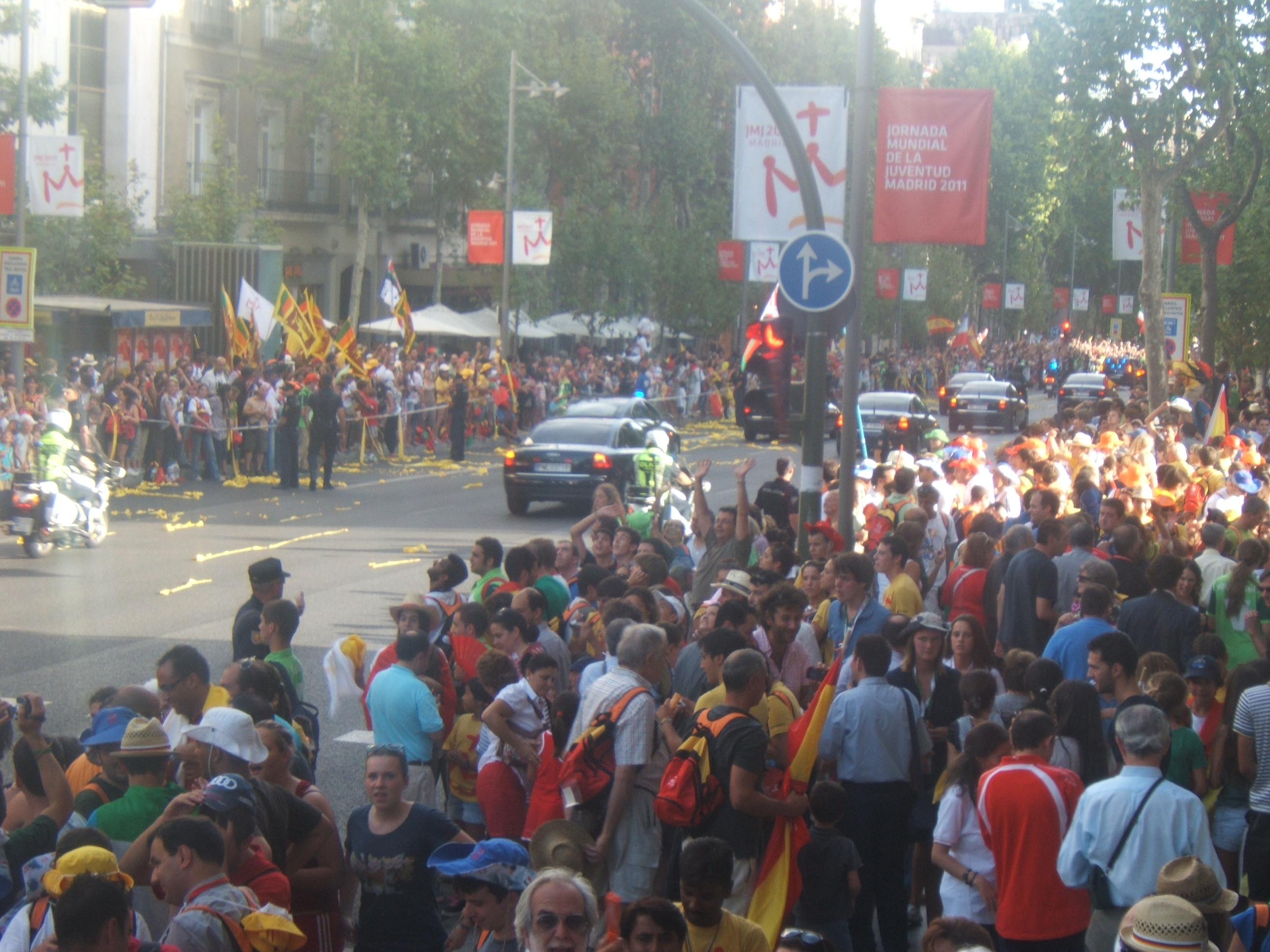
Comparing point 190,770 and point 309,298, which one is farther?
point 309,298

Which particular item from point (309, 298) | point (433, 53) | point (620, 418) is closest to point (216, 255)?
point (309, 298)

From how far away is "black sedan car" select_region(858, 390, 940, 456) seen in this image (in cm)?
3219

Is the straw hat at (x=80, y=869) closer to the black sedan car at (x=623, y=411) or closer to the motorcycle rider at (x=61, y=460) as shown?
the motorcycle rider at (x=61, y=460)

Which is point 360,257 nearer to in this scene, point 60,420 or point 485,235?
point 485,235

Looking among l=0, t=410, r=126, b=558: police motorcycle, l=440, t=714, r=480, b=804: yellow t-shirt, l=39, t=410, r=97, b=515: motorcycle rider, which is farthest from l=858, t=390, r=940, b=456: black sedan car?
l=440, t=714, r=480, b=804: yellow t-shirt

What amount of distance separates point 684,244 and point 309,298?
23.1 m

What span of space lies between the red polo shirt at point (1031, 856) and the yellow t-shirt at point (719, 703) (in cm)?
100

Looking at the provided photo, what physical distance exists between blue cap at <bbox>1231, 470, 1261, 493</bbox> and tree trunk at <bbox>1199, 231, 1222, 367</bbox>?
569 inches

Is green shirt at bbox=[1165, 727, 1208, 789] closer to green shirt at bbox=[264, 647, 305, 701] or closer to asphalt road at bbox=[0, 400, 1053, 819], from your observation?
green shirt at bbox=[264, 647, 305, 701]

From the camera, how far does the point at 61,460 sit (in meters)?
17.5

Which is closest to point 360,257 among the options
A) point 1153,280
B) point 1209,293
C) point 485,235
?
point 485,235

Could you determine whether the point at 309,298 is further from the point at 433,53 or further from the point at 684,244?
the point at 684,244

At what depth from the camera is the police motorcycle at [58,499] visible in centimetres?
1695

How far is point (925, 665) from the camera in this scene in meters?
7.11
